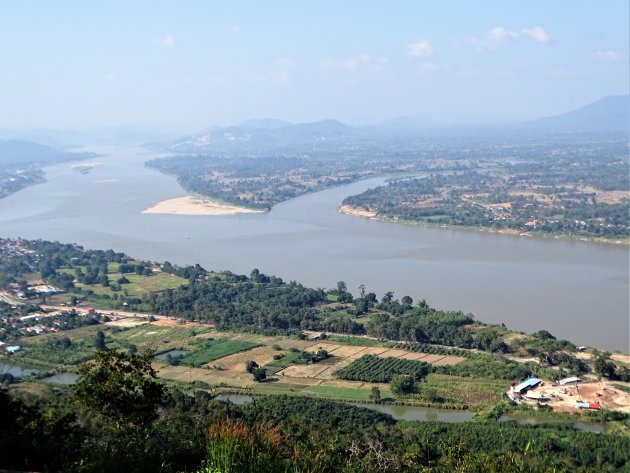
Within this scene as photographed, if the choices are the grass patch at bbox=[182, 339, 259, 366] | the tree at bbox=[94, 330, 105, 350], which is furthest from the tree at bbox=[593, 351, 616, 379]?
the tree at bbox=[94, 330, 105, 350]

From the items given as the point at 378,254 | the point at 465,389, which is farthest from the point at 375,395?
the point at 378,254

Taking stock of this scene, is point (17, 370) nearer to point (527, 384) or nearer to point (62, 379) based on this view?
point (62, 379)

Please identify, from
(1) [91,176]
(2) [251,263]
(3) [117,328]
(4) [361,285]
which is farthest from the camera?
(1) [91,176]

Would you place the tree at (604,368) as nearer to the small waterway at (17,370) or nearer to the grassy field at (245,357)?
the grassy field at (245,357)

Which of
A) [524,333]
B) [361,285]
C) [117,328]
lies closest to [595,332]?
[524,333]

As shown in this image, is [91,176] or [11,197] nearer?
[11,197]

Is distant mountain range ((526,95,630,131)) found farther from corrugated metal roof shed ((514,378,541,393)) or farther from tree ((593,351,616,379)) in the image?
corrugated metal roof shed ((514,378,541,393))

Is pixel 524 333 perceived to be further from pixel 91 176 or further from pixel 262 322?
pixel 91 176
